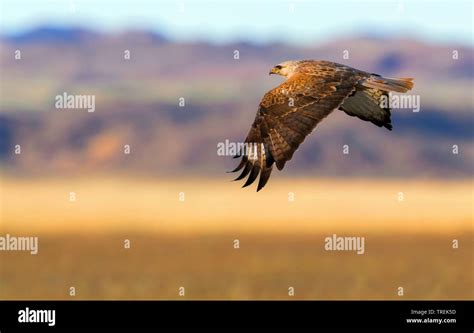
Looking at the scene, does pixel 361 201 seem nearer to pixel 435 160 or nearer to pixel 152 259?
pixel 435 160

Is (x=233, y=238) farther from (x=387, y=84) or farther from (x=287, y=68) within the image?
(x=387, y=84)

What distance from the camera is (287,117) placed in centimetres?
1434

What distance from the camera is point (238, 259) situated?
4222 cm

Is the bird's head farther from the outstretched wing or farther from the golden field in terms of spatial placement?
the golden field

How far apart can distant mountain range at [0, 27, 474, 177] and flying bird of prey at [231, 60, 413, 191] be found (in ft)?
185

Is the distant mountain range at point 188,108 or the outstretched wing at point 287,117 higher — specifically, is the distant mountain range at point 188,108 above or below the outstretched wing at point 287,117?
above

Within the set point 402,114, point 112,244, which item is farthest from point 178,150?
point 112,244

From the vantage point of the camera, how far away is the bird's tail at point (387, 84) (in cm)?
1534

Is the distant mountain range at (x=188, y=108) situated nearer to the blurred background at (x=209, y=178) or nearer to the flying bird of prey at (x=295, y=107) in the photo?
the blurred background at (x=209, y=178)

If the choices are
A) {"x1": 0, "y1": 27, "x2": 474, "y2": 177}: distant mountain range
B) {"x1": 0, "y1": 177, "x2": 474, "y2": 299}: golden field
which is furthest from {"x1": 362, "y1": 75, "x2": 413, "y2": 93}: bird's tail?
{"x1": 0, "y1": 27, "x2": 474, "y2": 177}: distant mountain range

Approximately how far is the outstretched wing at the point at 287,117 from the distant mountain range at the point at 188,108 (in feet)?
187

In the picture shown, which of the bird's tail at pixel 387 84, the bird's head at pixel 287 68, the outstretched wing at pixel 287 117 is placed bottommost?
the outstretched wing at pixel 287 117

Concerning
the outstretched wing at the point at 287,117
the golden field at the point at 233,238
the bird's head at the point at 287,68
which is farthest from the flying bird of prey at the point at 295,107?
the golden field at the point at 233,238

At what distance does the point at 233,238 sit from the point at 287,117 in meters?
34.6
